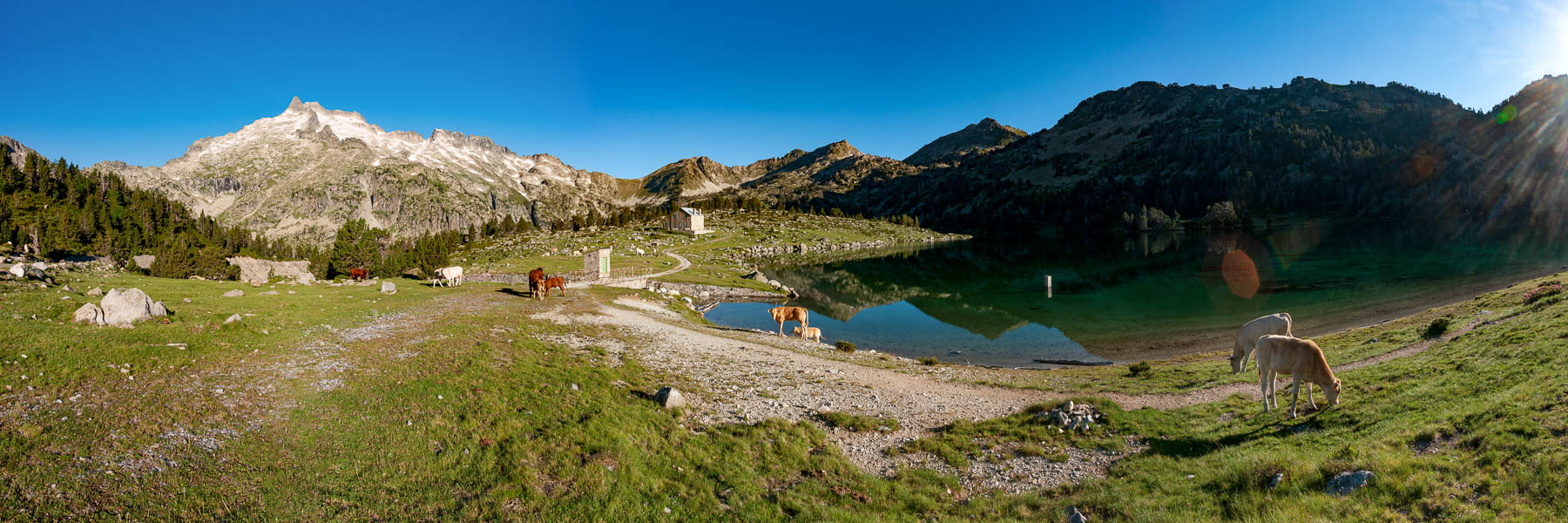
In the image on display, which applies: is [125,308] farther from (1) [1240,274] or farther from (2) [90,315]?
(1) [1240,274]

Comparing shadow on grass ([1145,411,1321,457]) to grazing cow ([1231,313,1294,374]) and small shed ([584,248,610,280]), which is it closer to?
grazing cow ([1231,313,1294,374])

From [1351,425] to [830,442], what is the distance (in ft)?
39.5

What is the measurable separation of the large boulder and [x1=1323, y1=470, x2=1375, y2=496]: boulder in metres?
30.4

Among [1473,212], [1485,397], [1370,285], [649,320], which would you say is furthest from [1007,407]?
[1473,212]

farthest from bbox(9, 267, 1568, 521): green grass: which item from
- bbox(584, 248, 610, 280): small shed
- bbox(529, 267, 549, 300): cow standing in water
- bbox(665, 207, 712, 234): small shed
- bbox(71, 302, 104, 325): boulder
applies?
bbox(665, 207, 712, 234): small shed

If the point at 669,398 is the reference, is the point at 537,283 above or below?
above

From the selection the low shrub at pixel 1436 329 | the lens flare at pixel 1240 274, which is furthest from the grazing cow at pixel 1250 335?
the lens flare at pixel 1240 274

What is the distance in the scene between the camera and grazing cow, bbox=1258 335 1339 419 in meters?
13.5

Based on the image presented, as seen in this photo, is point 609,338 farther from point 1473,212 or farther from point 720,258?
point 1473,212

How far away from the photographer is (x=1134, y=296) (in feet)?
181

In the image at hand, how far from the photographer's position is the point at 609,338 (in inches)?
1079

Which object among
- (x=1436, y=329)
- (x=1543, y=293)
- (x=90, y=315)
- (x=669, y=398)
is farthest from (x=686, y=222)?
(x=1543, y=293)

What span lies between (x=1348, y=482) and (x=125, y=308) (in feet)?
103

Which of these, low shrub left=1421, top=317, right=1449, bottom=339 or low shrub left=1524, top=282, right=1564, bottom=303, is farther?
low shrub left=1524, top=282, right=1564, bottom=303
